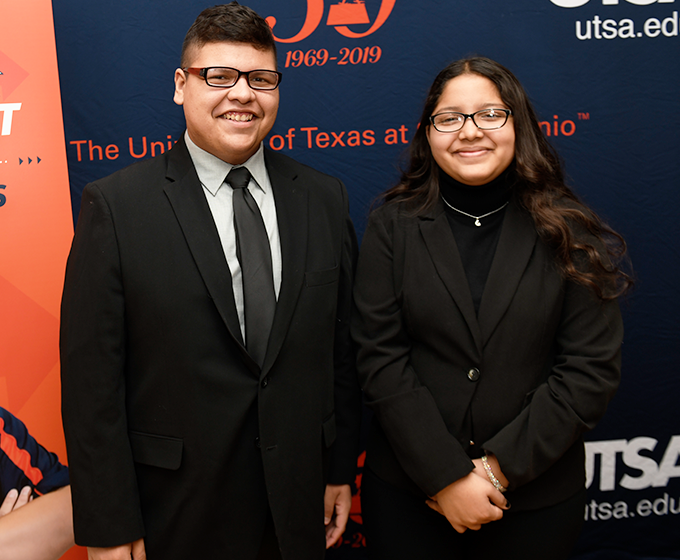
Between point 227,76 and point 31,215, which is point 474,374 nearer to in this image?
point 227,76

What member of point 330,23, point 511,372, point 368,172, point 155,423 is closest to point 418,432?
point 511,372

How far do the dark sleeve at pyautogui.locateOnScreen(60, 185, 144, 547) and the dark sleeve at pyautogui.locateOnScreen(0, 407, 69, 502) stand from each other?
2.91 feet

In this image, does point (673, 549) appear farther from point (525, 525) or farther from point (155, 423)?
point (155, 423)

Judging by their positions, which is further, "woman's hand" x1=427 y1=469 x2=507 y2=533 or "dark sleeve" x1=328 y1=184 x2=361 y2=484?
"dark sleeve" x1=328 y1=184 x2=361 y2=484

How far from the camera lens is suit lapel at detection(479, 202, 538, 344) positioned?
138cm

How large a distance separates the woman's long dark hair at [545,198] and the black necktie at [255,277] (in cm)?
43

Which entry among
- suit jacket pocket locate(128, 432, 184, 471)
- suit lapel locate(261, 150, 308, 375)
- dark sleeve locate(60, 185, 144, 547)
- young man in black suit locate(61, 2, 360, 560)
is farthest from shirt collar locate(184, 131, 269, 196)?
suit jacket pocket locate(128, 432, 184, 471)

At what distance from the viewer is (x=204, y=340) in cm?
134

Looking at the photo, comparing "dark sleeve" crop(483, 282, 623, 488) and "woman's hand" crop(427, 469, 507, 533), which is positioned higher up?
"dark sleeve" crop(483, 282, 623, 488)

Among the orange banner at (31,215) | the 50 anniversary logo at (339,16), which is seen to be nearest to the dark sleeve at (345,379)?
the 50 anniversary logo at (339,16)

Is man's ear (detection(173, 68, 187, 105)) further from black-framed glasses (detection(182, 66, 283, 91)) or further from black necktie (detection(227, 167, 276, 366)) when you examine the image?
black necktie (detection(227, 167, 276, 366))

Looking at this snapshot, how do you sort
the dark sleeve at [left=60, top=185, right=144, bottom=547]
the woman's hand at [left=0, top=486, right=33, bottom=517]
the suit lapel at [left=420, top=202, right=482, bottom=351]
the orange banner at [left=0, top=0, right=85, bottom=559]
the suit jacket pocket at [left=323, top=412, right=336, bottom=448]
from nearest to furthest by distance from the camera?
the dark sleeve at [left=60, top=185, right=144, bottom=547] < the suit lapel at [left=420, top=202, right=482, bottom=351] < the suit jacket pocket at [left=323, top=412, right=336, bottom=448] < the orange banner at [left=0, top=0, right=85, bottom=559] < the woman's hand at [left=0, top=486, right=33, bottom=517]

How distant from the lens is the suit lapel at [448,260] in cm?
139

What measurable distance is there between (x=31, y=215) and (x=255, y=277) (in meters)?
1.09
